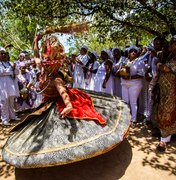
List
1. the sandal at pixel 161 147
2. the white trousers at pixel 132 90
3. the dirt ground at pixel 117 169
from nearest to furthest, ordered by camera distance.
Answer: the dirt ground at pixel 117 169 → the sandal at pixel 161 147 → the white trousers at pixel 132 90

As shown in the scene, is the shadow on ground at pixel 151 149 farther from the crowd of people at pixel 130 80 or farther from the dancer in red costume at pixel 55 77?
the dancer in red costume at pixel 55 77

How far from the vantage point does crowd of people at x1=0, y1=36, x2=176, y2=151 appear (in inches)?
216

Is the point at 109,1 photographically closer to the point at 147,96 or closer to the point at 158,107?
the point at 147,96

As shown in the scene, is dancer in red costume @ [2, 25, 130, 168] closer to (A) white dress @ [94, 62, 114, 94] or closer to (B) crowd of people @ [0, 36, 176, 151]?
(B) crowd of people @ [0, 36, 176, 151]

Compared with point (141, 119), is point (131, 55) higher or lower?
higher

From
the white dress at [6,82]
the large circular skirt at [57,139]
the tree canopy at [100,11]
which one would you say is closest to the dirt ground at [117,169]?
the large circular skirt at [57,139]

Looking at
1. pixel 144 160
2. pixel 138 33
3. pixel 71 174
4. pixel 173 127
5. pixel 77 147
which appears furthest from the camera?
pixel 138 33

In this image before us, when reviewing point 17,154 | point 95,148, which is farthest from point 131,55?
point 17,154

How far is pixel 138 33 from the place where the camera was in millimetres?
9906

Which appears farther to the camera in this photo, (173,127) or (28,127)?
(173,127)

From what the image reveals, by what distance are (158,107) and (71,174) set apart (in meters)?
2.46

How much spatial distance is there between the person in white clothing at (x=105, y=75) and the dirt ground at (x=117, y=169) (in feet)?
8.31

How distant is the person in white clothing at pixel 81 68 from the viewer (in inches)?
345

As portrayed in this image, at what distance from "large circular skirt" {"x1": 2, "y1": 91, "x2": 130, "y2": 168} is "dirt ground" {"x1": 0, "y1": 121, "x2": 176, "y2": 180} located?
0.53m
